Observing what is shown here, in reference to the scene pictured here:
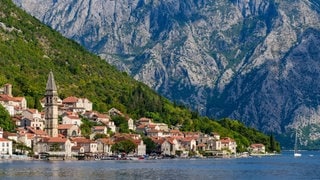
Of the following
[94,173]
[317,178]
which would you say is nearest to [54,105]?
[94,173]

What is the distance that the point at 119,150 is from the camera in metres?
190

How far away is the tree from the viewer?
188750 millimetres

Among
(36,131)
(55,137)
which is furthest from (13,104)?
(55,137)

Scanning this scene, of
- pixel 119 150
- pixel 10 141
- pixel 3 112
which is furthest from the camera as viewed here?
pixel 119 150

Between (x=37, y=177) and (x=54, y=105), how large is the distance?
79655 millimetres

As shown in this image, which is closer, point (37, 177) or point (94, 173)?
point (37, 177)

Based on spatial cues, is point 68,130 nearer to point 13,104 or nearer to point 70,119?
point 70,119

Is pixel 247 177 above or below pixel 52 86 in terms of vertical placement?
below

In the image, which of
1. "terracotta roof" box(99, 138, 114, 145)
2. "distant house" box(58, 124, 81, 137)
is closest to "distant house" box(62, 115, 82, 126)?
"distant house" box(58, 124, 81, 137)

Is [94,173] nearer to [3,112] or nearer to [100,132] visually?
→ [3,112]

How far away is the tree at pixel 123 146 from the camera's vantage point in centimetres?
18875

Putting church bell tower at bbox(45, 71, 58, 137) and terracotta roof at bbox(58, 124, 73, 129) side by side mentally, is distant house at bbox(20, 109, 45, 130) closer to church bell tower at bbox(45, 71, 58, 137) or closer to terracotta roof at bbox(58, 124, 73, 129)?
church bell tower at bbox(45, 71, 58, 137)

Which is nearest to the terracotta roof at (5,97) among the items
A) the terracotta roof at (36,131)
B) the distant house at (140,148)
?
the terracotta roof at (36,131)

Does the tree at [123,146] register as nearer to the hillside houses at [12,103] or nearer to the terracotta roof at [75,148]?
the terracotta roof at [75,148]
